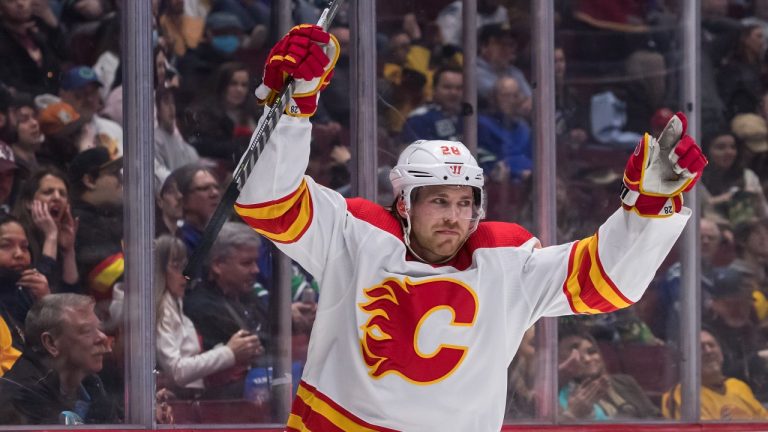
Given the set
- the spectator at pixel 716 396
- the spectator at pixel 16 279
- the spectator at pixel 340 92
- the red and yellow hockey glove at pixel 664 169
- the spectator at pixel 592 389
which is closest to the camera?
the red and yellow hockey glove at pixel 664 169

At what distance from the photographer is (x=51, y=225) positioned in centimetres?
335

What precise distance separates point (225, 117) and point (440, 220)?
3.65 ft

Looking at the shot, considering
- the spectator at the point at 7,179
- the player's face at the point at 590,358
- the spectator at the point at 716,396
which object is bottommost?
the spectator at the point at 716,396

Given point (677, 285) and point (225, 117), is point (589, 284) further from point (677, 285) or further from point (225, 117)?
point (677, 285)

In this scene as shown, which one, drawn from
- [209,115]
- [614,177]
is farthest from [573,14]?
[209,115]

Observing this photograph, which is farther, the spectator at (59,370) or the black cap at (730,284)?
the black cap at (730,284)

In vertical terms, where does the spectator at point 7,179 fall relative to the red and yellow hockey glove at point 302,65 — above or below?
below

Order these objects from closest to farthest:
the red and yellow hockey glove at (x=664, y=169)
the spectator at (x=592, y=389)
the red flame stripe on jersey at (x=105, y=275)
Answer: the red and yellow hockey glove at (x=664, y=169), the red flame stripe on jersey at (x=105, y=275), the spectator at (x=592, y=389)

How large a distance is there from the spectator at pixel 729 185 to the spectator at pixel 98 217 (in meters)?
1.83

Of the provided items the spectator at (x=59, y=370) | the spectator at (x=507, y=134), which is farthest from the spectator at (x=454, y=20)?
the spectator at (x=59, y=370)

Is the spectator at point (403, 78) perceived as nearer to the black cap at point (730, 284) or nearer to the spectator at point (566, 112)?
the spectator at point (566, 112)

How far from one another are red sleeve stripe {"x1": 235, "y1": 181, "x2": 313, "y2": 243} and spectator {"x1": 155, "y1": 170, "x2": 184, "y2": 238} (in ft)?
2.91

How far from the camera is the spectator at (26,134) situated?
3.33 m

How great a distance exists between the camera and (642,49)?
4141 millimetres
